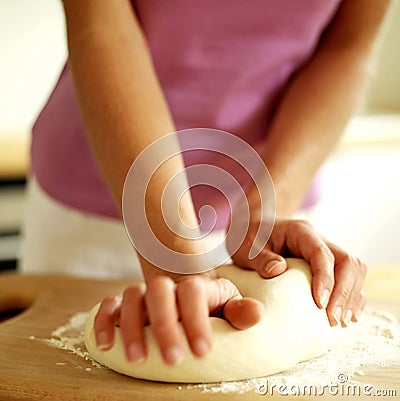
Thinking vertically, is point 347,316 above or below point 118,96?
below

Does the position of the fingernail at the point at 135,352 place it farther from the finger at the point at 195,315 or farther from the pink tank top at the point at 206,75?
the pink tank top at the point at 206,75

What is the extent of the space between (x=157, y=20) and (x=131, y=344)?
0.58 m

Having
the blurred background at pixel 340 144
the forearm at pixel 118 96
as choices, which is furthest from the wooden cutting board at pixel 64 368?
the blurred background at pixel 340 144

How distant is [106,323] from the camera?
67 cm

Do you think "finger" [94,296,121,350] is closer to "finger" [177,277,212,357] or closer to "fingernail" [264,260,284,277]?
"finger" [177,277,212,357]

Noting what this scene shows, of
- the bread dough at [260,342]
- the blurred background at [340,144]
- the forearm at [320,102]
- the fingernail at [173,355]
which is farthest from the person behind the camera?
the blurred background at [340,144]

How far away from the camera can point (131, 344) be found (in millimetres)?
636

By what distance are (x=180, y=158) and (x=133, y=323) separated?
0.26m

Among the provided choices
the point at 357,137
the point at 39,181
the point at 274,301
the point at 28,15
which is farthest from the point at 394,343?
the point at 28,15

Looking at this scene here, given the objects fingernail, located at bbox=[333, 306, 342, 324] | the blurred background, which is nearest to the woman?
fingernail, located at bbox=[333, 306, 342, 324]

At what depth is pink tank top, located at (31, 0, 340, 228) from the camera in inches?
42.4

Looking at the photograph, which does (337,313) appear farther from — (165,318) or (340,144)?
(340,144)

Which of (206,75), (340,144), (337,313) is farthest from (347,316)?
(340,144)

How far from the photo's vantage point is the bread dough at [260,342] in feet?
2.31
